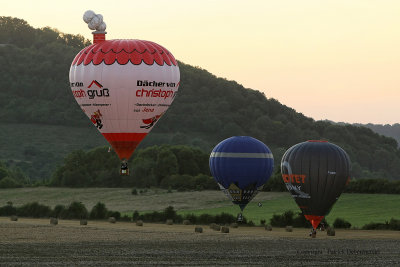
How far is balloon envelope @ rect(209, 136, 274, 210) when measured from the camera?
2547 inches

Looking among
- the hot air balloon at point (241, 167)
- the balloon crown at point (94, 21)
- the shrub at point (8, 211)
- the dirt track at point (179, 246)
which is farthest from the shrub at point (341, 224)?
the shrub at point (8, 211)

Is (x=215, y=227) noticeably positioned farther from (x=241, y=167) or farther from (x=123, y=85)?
(x=123, y=85)

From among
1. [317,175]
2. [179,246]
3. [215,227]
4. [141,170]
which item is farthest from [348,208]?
[179,246]

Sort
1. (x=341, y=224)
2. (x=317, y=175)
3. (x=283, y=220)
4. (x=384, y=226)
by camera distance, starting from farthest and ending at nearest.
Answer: (x=283, y=220)
(x=341, y=224)
(x=384, y=226)
(x=317, y=175)

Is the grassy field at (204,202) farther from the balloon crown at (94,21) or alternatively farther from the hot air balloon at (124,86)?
the balloon crown at (94,21)

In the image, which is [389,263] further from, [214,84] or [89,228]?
[214,84]

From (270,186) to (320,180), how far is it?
30826mm

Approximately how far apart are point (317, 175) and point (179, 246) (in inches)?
457

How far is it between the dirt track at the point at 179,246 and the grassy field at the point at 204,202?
11.8 metres

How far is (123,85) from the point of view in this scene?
55875 millimetres

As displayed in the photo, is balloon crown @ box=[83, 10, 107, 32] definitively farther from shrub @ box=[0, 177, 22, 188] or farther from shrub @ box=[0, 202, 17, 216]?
shrub @ box=[0, 177, 22, 188]

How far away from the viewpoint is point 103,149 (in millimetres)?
111250

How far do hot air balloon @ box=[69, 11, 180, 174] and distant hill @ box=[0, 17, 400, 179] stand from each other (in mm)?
96600

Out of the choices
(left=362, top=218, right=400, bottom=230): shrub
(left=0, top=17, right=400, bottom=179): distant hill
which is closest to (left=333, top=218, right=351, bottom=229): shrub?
(left=362, top=218, right=400, bottom=230): shrub
